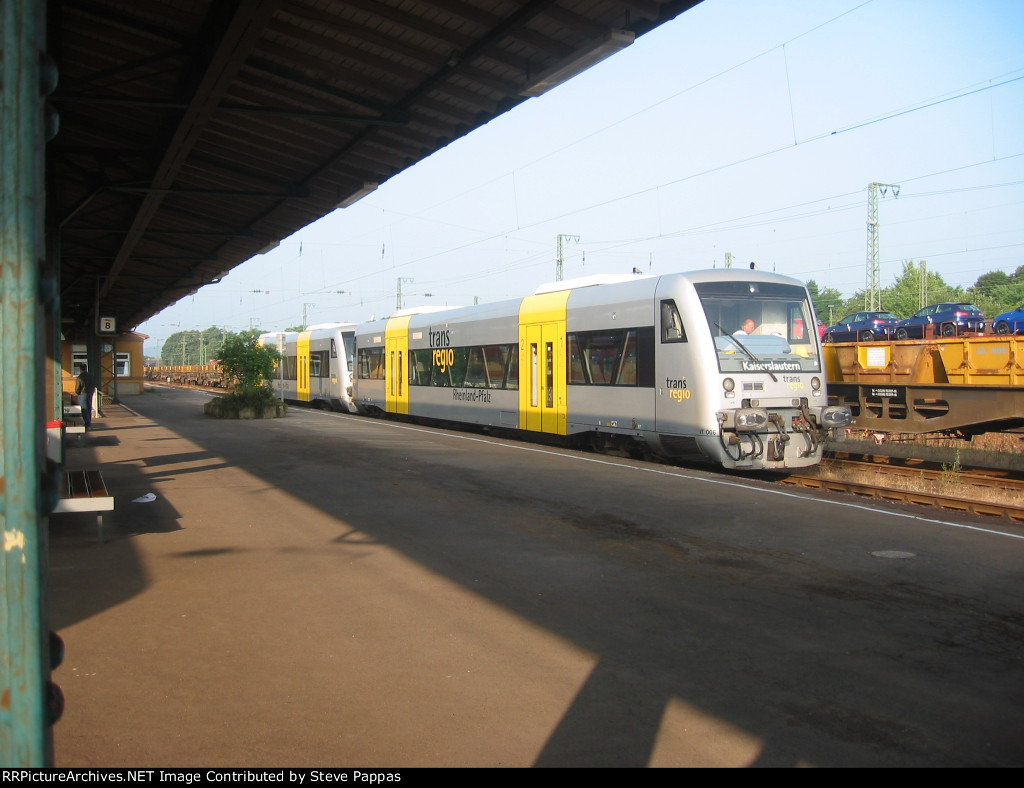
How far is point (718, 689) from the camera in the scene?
4324 millimetres

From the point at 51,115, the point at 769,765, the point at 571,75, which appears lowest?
the point at 769,765

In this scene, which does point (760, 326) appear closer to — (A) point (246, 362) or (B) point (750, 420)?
(B) point (750, 420)

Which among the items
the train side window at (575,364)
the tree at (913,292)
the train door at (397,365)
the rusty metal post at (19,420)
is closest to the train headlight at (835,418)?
the train side window at (575,364)

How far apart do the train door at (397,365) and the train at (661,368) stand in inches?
145

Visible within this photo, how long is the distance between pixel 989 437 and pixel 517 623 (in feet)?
53.0

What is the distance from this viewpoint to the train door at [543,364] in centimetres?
1591

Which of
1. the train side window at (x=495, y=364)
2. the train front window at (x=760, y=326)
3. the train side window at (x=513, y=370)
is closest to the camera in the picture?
the train front window at (x=760, y=326)

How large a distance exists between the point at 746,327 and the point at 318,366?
836 inches

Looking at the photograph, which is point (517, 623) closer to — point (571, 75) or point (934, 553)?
point (934, 553)

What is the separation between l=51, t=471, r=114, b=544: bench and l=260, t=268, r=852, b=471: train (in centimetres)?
785

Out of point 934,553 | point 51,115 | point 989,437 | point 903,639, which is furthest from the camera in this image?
point 989,437

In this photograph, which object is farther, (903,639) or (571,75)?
(571,75)

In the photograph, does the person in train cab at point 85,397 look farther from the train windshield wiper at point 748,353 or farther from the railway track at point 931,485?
the railway track at point 931,485

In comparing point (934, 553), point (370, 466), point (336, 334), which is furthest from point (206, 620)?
point (336, 334)
